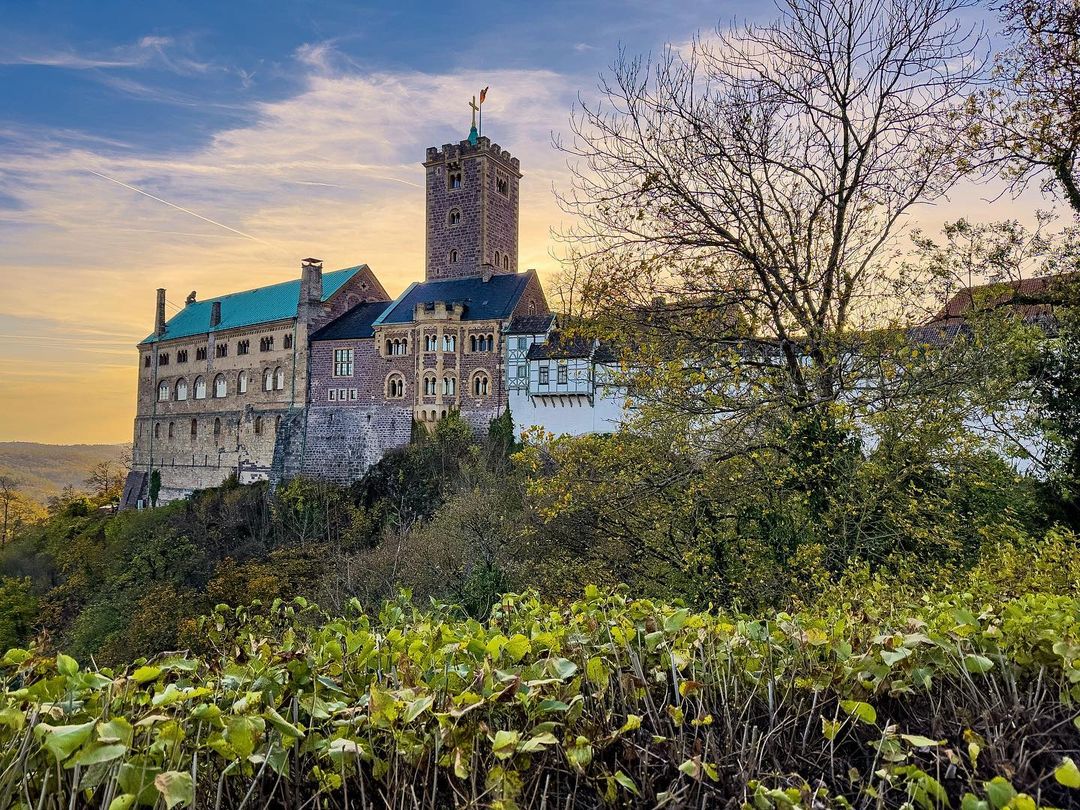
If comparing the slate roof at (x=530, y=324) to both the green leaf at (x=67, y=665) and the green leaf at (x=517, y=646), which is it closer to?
the green leaf at (x=517, y=646)

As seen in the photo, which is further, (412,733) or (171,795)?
(412,733)

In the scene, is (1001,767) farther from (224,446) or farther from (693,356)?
(224,446)

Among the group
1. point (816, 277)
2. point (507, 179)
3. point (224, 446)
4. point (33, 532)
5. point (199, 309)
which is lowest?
point (33, 532)

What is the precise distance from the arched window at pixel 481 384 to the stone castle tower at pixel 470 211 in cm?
704

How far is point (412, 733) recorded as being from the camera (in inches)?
84.6

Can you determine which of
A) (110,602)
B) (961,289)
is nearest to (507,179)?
(110,602)

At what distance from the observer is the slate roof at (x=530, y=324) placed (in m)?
38.9

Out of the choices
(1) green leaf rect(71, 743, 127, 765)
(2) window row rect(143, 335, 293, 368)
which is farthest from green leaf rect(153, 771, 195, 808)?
(2) window row rect(143, 335, 293, 368)

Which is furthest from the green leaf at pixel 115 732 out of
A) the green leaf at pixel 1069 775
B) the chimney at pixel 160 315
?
the chimney at pixel 160 315

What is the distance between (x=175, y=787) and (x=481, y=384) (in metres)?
38.6

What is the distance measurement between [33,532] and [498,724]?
61.7m

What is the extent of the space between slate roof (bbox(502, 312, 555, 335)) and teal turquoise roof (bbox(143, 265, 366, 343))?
47.0 ft

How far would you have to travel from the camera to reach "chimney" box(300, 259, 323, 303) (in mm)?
46375

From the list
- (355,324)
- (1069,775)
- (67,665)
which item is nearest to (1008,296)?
(1069,775)
